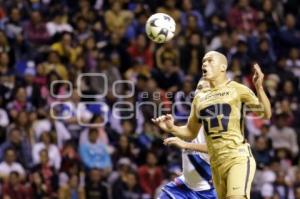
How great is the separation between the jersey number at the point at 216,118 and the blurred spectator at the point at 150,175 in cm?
741

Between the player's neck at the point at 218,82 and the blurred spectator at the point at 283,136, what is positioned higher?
the player's neck at the point at 218,82

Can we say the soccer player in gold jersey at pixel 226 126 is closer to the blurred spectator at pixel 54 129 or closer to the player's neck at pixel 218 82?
the player's neck at pixel 218 82

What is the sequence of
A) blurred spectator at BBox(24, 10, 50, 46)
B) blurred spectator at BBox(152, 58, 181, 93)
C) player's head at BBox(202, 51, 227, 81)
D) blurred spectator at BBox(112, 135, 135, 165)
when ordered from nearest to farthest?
player's head at BBox(202, 51, 227, 81) < blurred spectator at BBox(112, 135, 135, 165) < blurred spectator at BBox(152, 58, 181, 93) < blurred spectator at BBox(24, 10, 50, 46)

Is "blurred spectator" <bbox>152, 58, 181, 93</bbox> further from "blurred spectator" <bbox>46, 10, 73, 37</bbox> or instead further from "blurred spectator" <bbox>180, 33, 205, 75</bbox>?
"blurred spectator" <bbox>46, 10, 73, 37</bbox>

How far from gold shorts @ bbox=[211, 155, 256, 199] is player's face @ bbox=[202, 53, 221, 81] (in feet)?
3.79

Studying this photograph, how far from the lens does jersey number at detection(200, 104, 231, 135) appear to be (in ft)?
42.4

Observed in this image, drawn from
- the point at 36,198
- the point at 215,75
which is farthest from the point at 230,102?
the point at 36,198

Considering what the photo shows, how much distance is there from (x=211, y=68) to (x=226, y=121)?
30.0 inches

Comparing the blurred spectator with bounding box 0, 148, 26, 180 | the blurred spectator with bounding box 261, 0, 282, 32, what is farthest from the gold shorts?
the blurred spectator with bounding box 261, 0, 282, 32

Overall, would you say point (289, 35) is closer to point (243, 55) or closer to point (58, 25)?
point (243, 55)

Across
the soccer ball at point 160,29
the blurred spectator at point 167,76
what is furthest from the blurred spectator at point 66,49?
the soccer ball at point 160,29

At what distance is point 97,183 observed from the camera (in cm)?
1991

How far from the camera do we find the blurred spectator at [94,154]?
67.2ft

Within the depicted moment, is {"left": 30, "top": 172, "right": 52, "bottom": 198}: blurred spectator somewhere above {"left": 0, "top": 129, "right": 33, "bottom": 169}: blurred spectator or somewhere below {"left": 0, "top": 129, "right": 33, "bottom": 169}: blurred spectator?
below
